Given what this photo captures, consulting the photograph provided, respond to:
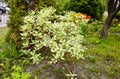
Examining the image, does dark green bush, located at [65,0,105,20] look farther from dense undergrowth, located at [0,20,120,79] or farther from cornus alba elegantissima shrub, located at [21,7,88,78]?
cornus alba elegantissima shrub, located at [21,7,88,78]

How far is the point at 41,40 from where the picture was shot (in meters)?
6.07

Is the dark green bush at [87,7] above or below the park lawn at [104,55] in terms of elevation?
above

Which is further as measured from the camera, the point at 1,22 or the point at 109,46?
the point at 1,22

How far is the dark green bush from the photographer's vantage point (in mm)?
14375

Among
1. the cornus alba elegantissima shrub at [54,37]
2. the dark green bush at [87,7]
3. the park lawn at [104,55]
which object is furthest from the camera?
the dark green bush at [87,7]

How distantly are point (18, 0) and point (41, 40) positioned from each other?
172cm

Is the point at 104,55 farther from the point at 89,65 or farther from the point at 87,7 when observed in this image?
the point at 87,7

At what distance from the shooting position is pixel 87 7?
14438 mm

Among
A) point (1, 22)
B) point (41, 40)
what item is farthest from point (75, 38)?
point (1, 22)

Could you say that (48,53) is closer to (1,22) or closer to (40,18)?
(40,18)

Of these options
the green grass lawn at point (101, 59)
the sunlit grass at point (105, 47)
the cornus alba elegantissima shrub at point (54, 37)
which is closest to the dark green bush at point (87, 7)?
the sunlit grass at point (105, 47)

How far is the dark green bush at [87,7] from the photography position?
14.4 m

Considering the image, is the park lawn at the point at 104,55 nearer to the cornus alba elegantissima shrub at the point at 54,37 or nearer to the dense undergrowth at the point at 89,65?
the dense undergrowth at the point at 89,65

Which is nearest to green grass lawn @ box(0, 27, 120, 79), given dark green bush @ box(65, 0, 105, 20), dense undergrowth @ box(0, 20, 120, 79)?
dense undergrowth @ box(0, 20, 120, 79)
